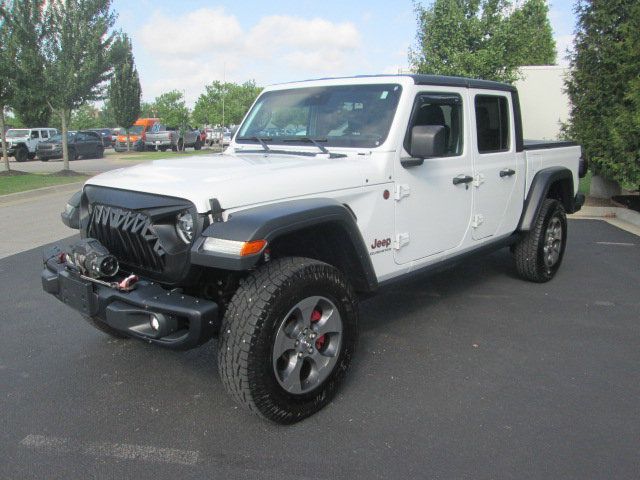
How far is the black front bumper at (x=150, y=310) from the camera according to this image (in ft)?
8.77

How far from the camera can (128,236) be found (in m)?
2.99

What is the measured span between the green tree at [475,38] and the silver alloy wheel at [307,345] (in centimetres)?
1408

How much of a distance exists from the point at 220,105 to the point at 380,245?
4270 cm

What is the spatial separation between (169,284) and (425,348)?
1.96 metres

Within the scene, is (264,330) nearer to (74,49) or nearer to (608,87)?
(608,87)

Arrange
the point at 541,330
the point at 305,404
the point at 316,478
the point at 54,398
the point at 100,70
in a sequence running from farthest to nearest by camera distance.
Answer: the point at 100,70, the point at 541,330, the point at 54,398, the point at 305,404, the point at 316,478

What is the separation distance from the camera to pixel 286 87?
14.6 feet

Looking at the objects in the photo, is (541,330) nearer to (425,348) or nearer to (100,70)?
(425,348)

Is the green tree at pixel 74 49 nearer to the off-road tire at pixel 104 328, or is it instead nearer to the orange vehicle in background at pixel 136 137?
the off-road tire at pixel 104 328

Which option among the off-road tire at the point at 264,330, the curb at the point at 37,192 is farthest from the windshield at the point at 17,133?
the off-road tire at the point at 264,330

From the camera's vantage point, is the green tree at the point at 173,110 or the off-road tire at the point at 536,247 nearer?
the off-road tire at the point at 536,247

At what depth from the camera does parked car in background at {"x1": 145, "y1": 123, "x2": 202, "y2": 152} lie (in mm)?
33219

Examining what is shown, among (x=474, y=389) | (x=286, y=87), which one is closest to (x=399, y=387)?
(x=474, y=389)

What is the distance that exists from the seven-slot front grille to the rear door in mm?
2580
